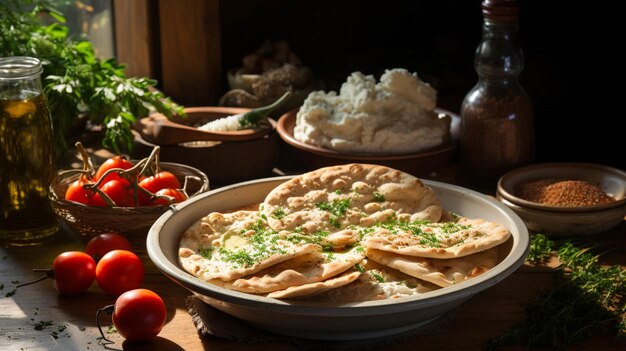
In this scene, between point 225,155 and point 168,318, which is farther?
point 225,155

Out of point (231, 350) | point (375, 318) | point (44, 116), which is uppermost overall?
point (44, 116)

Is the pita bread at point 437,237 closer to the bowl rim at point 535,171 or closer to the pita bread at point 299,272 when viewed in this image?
Answer: the pita bread at point 299,272

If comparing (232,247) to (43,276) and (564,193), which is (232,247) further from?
(564,193)

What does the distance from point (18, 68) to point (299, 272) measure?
0.96 meters

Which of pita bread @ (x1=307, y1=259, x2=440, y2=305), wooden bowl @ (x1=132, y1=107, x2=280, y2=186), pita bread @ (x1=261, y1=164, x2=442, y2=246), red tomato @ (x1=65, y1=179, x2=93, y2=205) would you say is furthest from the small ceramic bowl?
red tomato @ (x1=65, y1=179, x2=93, y2=205)

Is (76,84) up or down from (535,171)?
up

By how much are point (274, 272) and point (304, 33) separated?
2.11 m

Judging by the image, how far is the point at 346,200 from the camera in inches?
91.0

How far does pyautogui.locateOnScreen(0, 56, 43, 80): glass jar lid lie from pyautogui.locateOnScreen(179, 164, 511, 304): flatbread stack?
588mm

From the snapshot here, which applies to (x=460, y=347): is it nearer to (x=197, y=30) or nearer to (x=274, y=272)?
(x=274, y=272)

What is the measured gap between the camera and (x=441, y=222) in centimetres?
230

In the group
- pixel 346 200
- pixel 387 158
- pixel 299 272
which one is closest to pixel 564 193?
pixel 387 158

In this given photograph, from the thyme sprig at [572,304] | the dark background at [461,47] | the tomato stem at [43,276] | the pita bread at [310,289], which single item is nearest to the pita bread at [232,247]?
the pita bread at [310,289]

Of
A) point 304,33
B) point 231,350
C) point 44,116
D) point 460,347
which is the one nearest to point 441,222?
point 460,347
